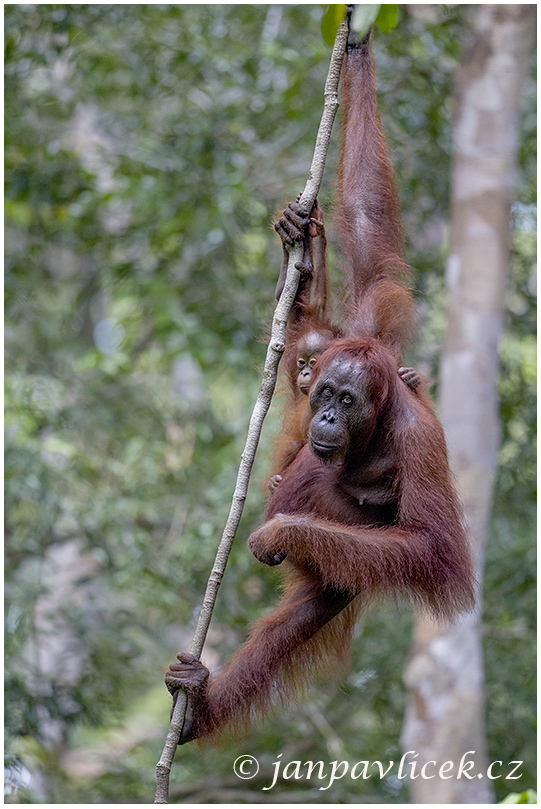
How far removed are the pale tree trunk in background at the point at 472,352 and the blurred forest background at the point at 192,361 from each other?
15.6 inches

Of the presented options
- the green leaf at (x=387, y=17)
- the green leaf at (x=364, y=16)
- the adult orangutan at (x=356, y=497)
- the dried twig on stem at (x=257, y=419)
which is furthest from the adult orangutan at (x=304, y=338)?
the green leaf at (x=364, y=16)

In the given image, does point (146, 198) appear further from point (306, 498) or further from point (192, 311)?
point (306, 498)

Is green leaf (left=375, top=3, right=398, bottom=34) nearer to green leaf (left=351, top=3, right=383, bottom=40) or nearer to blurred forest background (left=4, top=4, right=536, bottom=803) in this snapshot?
green leaf (left=351, top=3, right=383, bottom=40)

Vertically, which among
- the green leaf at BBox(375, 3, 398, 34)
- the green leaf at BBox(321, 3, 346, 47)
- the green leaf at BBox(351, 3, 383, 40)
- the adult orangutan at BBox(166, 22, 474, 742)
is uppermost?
the green leaf at BBox(321, 3, 346, 47)

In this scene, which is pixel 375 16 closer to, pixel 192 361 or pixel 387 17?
pixel 387 17

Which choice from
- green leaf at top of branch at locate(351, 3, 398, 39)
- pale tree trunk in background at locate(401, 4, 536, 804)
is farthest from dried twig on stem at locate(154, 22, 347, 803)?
pale tree trunk in background at locate(401, 4, 536, 804)

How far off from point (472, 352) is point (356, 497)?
9.03 ft

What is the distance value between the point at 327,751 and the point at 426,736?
1.47m

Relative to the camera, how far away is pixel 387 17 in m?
2.60

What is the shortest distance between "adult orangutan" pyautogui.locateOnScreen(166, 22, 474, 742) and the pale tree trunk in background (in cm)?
184

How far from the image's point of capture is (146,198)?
6.17 meters

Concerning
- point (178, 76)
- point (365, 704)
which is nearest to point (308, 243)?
point (178, 76)

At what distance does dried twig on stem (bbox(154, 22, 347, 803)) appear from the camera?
2869 mm

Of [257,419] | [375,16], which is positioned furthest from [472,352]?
[375,16]
